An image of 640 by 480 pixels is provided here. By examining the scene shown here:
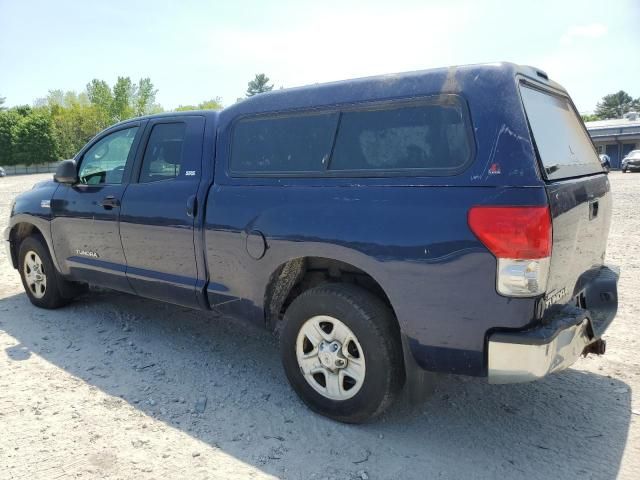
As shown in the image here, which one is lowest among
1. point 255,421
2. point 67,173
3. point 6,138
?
point 255,421

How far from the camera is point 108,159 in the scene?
4777 mm

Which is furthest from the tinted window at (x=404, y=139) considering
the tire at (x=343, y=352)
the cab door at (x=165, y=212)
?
the cab door at (x=165, y=212)

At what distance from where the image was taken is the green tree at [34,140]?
5869cm

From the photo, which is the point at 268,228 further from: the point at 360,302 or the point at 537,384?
the point at 537,384

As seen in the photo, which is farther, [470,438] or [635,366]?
[635,366]

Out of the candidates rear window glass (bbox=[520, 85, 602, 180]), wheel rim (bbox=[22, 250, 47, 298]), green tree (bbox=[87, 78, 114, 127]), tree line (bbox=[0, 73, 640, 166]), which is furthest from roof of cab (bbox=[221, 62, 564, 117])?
green tree (bbox=[87, 78, 114, 127])

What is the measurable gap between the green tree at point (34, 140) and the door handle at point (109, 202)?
208ft

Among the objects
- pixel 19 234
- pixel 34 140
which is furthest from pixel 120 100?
pixel 19 234

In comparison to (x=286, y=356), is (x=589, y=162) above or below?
above

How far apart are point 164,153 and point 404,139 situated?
2.26 m

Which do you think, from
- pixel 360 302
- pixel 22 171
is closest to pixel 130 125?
pixel 360 302

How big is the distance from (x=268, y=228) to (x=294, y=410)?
1.21 meters

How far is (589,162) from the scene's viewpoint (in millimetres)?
3488

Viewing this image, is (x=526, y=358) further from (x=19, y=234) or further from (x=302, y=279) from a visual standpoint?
(x=19, y=234)
